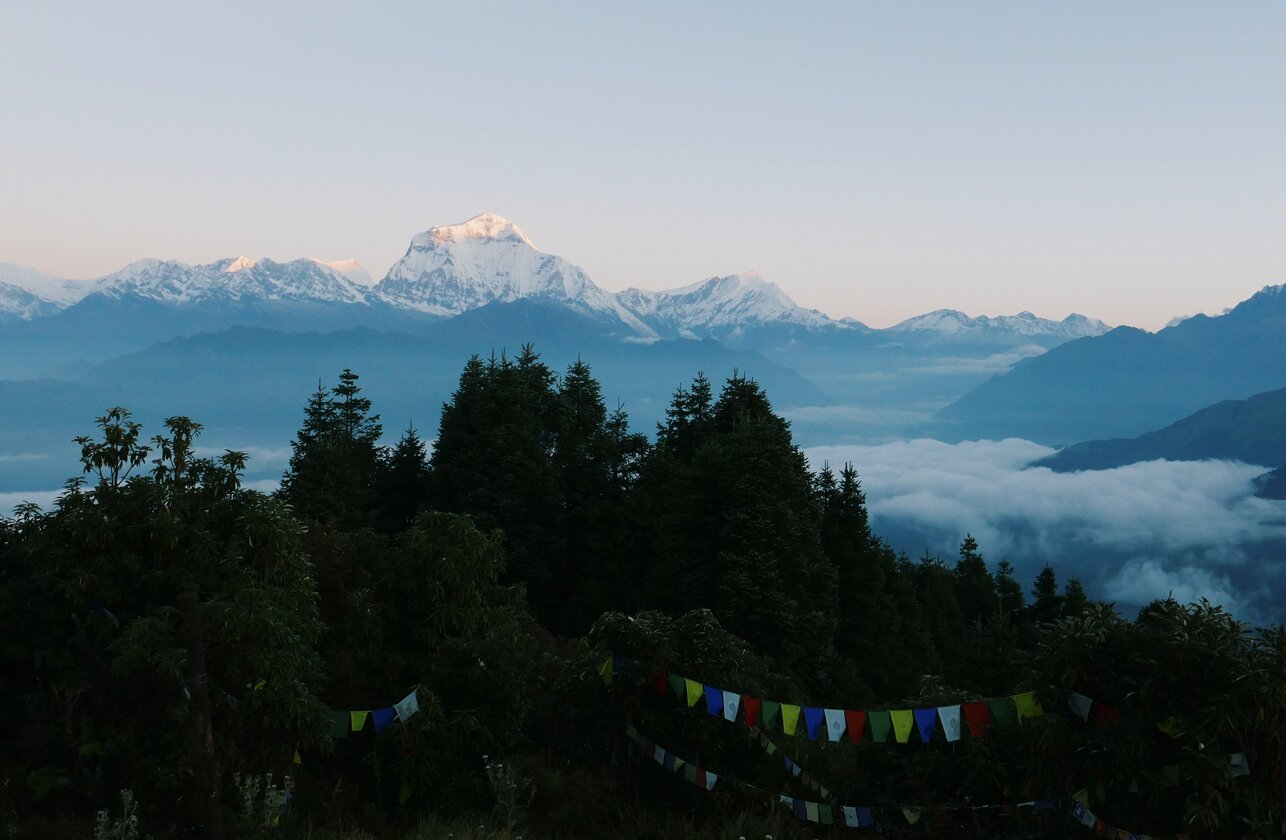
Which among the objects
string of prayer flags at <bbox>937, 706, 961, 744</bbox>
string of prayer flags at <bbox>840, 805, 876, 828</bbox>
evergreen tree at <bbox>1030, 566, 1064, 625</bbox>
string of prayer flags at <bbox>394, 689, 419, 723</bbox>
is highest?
string of prayer flags at <bbox>937, 706, 961, 744</bbox>

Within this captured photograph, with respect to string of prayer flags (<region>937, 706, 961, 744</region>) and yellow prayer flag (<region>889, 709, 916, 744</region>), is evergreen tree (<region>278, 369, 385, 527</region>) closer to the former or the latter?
yellow prayer flag (<region>889, 709, 916, 744</region>)

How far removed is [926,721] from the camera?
9383mm

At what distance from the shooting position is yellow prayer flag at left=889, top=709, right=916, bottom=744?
938 cm

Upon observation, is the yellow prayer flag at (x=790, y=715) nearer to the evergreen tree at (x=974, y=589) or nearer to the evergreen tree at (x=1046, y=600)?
the evergreen tree at (x=1046, y=600)

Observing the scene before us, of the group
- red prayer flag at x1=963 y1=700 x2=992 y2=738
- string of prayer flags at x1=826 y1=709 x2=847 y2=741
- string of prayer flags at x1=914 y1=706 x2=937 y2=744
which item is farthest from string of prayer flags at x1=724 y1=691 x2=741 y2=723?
red prayer flag at x1=963 y1=700 x2=992 y2=738

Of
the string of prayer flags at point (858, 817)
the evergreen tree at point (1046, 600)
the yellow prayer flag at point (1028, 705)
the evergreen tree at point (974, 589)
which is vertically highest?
the yellow prayer flag at point (1028, 705)

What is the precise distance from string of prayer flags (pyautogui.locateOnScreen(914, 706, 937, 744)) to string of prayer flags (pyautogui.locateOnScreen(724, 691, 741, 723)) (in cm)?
199

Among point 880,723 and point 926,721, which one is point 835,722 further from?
point 926,721

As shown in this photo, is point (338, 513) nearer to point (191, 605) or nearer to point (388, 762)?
point (388, 762)

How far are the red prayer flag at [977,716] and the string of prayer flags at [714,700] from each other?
105 inches

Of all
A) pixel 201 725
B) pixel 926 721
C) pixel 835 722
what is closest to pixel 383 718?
pixel 201 725

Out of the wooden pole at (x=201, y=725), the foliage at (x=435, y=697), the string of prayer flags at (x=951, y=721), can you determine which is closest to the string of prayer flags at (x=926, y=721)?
the string of prayer flags at (x=951, y=721)

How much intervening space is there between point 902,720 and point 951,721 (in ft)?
1.80

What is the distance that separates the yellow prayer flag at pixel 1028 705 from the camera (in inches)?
327
